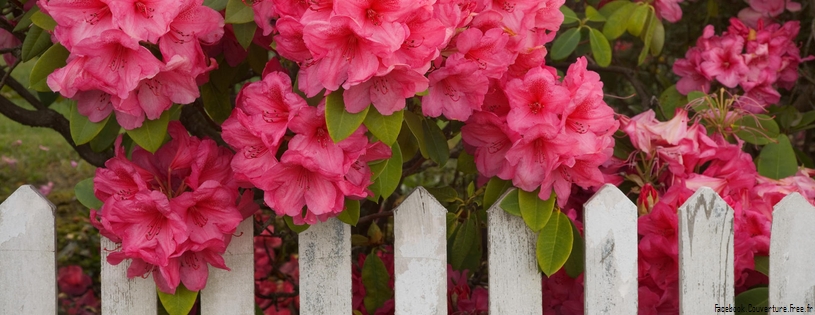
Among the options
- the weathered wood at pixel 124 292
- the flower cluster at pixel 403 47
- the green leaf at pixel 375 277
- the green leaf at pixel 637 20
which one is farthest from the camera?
the green leaf at pixel 637 20

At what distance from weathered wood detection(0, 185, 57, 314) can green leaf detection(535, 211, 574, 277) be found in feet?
3.07

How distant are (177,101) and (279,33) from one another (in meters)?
0.22

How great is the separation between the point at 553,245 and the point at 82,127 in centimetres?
90

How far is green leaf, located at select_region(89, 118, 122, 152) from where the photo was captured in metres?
1.73

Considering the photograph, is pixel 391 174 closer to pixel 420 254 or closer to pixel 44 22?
pixel 420 254

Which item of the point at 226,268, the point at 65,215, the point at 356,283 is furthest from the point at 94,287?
the point at 226,268

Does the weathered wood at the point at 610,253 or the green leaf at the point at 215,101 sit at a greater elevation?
Result: the green leaf at the point at 215,101

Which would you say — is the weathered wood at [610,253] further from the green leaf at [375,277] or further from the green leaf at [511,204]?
the green leaf at [375,277]

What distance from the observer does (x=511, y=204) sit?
1684 millimetres

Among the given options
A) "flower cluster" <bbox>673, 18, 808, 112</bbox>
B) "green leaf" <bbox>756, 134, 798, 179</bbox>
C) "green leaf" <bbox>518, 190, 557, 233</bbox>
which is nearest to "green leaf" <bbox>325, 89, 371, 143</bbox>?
"green leaf" <bbox>518, 190, 557, 233</bbox>

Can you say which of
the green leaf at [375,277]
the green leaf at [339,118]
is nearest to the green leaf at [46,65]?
the green leaf at [339,118]

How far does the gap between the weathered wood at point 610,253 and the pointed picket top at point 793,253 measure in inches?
11.3

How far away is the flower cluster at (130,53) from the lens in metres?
1.44

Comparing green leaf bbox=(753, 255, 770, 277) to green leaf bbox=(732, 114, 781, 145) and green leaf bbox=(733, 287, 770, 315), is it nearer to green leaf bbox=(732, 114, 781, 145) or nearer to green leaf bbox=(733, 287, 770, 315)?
green leaf bbox=(733, 287, 770, 315)
